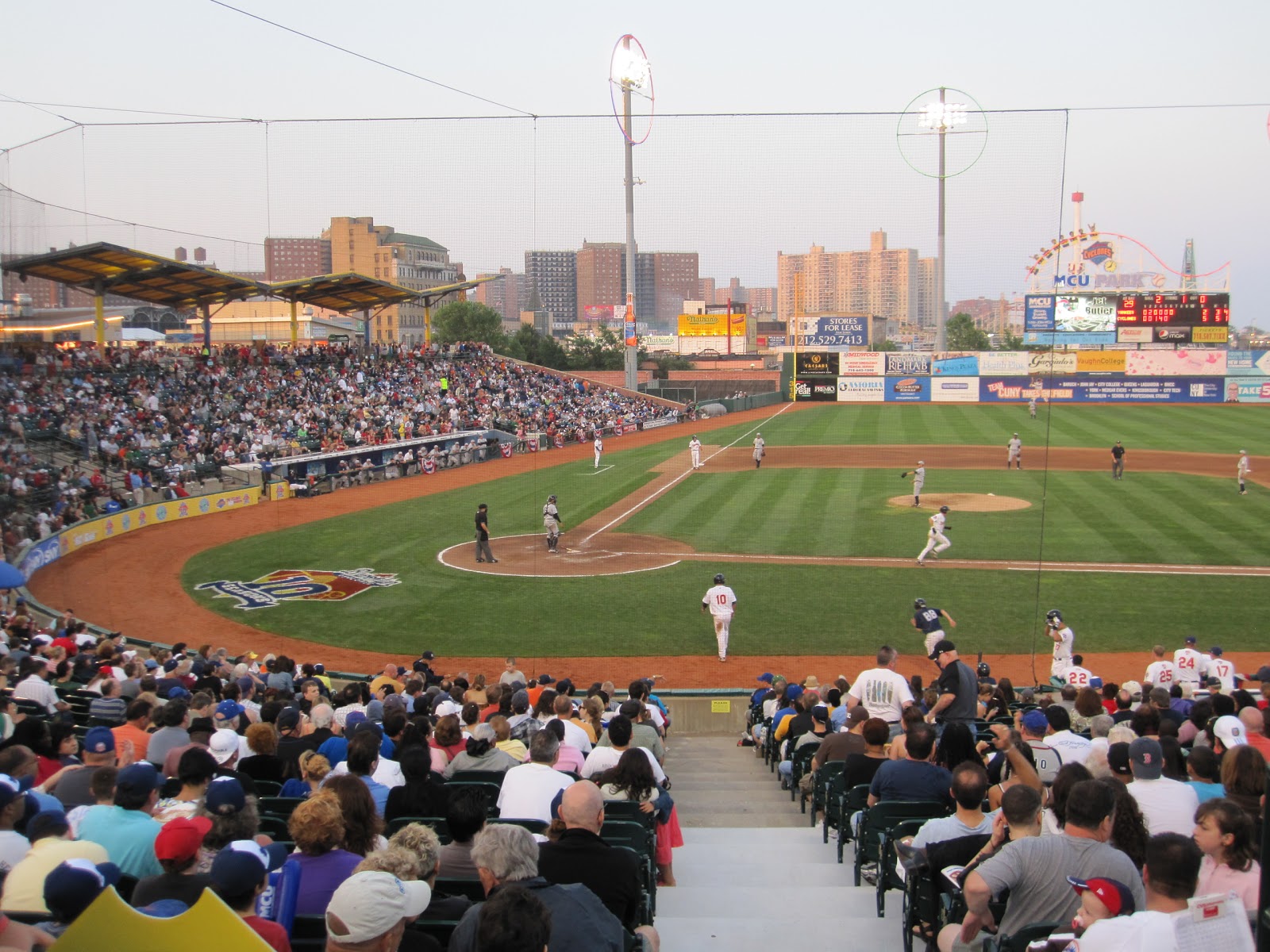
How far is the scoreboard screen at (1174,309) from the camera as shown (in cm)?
5959

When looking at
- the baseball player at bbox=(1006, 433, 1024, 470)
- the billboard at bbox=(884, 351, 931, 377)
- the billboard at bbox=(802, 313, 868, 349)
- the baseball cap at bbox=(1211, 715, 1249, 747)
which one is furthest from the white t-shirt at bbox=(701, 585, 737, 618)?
the billboard at bbox=(802, 313, 868, 349)

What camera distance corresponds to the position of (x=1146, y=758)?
5.56 metres

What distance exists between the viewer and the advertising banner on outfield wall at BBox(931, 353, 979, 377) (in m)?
65.7

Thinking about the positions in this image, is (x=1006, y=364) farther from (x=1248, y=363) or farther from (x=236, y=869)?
(x=236, y=869)

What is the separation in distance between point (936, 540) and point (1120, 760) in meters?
16.2

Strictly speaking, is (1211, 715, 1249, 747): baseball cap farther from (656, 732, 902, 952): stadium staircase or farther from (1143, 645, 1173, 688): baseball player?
(1143, 645, 1173, 688): baseball player

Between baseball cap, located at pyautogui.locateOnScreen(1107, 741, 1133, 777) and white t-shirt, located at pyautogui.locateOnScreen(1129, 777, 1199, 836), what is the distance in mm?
661

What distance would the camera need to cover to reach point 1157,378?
201 feet

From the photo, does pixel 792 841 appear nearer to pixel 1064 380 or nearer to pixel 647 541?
pixel 647 541

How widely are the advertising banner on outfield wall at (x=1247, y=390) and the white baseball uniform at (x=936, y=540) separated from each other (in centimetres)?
4841

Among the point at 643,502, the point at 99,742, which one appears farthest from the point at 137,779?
the point at 643,502

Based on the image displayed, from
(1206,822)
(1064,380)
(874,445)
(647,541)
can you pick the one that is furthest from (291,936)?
(1064,380)

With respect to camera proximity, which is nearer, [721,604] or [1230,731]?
[1230,731]

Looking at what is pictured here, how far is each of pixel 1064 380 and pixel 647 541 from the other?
47098mm
